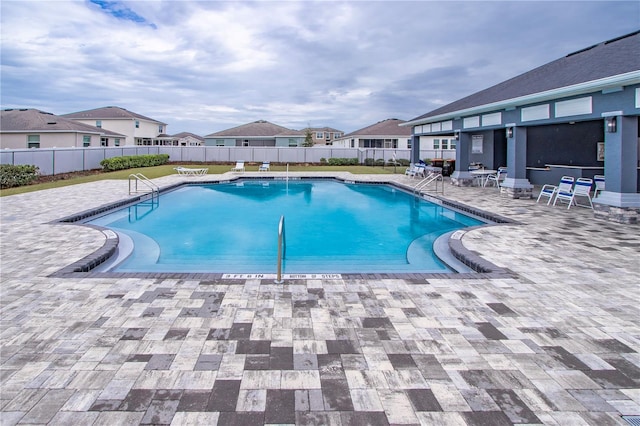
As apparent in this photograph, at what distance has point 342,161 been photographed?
108 ft

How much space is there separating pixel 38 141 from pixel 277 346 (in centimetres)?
3128

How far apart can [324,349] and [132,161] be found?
2701 centimetres

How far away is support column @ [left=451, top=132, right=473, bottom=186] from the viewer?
1797cm

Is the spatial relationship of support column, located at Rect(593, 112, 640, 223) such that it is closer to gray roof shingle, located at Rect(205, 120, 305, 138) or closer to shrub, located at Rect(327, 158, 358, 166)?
shrub, located at Rect(327, 158, 358, 166)

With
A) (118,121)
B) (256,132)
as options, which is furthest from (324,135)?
(118,121)

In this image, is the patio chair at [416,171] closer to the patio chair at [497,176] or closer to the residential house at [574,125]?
the residential house at [574,125]

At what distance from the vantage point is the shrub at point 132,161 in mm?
23977

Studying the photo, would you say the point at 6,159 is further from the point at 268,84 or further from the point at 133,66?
the point at 268,84

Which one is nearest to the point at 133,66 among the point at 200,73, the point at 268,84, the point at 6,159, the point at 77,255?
the point at 200,73

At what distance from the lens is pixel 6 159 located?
57.2ft

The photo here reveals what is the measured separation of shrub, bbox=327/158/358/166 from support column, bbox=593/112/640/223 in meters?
23.6

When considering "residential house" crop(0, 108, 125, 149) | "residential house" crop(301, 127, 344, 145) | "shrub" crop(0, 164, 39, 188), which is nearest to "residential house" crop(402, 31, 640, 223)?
"shrub" crop(0, 164, 39, 188)

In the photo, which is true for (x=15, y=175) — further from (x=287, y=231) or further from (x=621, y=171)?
(x=621, y=171)

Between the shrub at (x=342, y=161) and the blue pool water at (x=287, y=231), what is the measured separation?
15257 mm
